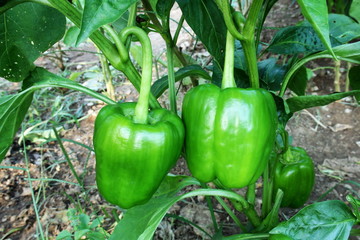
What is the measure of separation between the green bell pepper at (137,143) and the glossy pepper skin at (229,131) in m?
0.04

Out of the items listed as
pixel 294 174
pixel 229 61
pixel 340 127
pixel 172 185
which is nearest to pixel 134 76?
pixel 229 61

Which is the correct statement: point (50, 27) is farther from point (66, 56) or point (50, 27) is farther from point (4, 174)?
point (66, 56)

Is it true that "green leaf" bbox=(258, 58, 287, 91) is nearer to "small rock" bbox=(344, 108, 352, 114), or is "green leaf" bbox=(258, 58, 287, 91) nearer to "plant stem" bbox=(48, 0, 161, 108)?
"plant stem" bbox=(48, 0, 161, 108)

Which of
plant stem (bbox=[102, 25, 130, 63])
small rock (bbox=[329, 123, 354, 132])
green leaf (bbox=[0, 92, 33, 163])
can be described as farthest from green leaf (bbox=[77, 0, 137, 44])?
small rock (bbox=[329, 123, 354, 132])

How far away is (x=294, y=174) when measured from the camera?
3.22 ft

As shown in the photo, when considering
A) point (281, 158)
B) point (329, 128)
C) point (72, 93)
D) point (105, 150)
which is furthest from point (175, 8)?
point (105, 150)

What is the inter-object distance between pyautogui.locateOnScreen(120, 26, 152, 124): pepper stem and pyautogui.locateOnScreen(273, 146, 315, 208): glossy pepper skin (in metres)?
0.54

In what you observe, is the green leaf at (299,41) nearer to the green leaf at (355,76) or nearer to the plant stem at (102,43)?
the green leaf at (355,76)

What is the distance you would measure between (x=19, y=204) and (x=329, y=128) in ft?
4.50

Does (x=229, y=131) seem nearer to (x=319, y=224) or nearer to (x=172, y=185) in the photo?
(x=319, y=224)

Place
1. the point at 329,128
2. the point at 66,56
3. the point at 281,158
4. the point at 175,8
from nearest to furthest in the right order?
the point at 281,158 → the point at 329,128 → the point at 66,56 → the point at 175,8

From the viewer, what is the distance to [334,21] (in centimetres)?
82

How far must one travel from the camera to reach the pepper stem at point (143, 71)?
21.8 inches

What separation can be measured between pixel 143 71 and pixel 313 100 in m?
0.34
